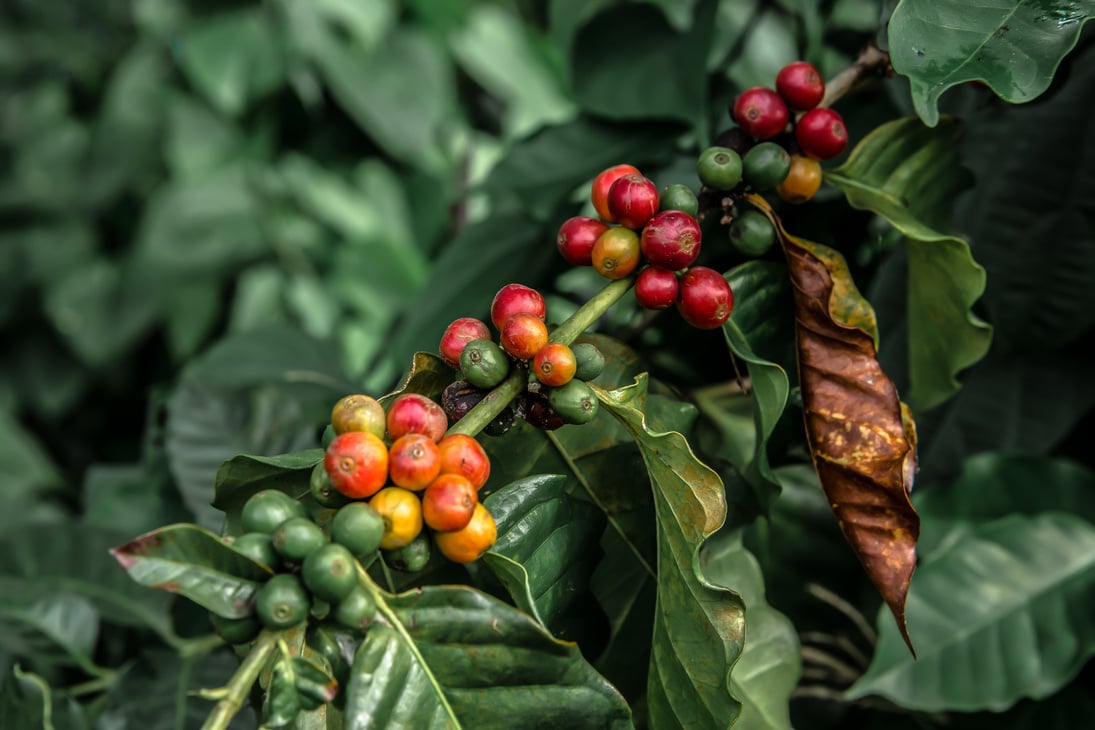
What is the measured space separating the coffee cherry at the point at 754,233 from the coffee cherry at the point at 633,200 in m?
0.05

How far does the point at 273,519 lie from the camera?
29 centimetres

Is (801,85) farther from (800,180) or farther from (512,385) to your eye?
(512,385)

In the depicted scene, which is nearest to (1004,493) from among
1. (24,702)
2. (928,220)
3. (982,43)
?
(928,220)

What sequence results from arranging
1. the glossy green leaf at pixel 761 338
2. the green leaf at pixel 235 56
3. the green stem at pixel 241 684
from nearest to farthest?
the green stem at pixel 241 684
the glossy green leaf at pixel 761 338
the green leaf at pixel 235 56

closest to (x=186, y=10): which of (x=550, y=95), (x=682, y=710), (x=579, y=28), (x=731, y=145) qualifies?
(x=550, y=95)

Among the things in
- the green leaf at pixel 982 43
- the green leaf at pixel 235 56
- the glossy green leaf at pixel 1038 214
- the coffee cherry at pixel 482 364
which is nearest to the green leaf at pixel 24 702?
the coffee cherry at pixel 482 364

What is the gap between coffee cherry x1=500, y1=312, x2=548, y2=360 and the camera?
32 cm

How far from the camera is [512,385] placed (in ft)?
1.10

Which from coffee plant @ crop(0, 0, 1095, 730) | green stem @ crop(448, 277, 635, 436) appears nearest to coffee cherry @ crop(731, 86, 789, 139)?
coffee plant @ crop(0, 0, 1095, 730)

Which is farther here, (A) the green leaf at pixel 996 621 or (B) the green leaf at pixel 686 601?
(A) the green leaf at pixel 996 621

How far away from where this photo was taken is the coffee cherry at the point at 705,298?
1.18ft

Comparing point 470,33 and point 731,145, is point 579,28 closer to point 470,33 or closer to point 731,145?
point 731,145

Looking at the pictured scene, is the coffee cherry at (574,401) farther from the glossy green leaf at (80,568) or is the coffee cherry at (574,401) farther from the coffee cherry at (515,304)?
the glossy green leaf at (80,568)

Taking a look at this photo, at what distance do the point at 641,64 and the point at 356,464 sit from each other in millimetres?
493
